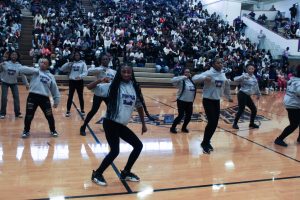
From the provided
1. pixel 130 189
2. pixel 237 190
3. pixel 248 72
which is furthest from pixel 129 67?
pixel 248 72

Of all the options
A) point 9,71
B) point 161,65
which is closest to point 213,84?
point 9,71

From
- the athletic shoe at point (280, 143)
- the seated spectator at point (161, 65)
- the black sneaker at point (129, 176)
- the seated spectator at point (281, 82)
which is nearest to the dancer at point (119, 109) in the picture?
the black sneaker at point (129, 176)

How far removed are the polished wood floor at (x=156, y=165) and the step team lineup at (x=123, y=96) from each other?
257mm

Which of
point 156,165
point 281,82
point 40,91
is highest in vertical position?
point 40,91

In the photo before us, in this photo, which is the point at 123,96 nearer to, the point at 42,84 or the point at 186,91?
the point at 42,84

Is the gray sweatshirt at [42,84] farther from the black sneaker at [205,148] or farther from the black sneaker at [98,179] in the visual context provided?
the black sneaker at [205,148]

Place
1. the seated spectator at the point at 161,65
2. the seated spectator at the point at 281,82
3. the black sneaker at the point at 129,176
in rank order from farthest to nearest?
1. the seated spectator at the point at 281,82
2. the seated spectator at the point at 161,65
3. the black sneaker at the point at 129,176

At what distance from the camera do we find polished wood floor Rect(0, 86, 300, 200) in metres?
4.28

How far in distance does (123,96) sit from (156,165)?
4.98 ft

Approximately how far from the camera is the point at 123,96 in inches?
169

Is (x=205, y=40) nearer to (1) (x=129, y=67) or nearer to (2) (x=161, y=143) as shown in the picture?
(2) (x=161, y=143)

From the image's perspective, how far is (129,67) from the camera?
4.30 metres

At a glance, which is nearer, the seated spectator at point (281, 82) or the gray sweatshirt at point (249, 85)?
the gray sweatshirt at point (249, 85)

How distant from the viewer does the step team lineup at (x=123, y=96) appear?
4.31m
